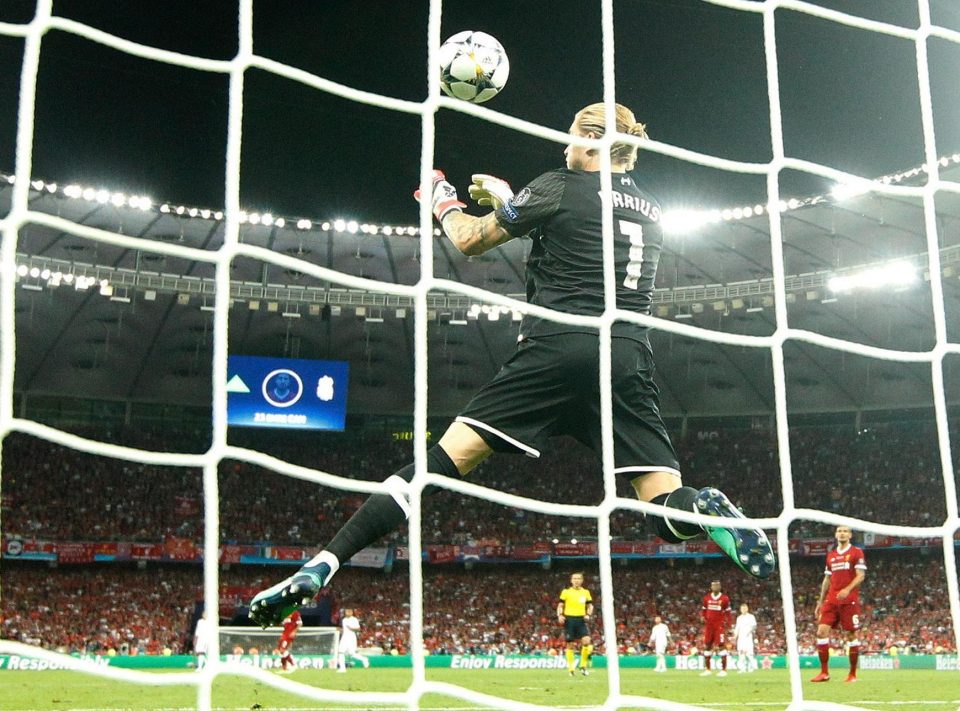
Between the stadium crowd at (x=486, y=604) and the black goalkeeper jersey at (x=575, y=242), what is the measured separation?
58.5ft

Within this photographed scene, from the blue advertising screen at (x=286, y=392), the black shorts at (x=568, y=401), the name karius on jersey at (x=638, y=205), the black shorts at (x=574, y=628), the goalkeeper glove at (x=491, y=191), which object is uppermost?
the blue advertising screen at (x=286, y=392)

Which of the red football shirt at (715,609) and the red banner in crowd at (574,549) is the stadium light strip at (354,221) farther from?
the red banner in crowd at (574,549)

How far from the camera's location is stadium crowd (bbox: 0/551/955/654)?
20422 mm

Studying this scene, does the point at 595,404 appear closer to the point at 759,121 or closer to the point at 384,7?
the point at 384,7

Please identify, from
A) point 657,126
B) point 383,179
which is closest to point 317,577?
point 657,126

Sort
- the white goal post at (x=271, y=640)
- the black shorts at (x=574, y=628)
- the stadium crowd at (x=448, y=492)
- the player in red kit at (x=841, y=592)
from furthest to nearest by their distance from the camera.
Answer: the stadium crowd at (x=448, y=492), the white goal post at (x=271, y=640), the black shorts at (x=574, y=628), the player in red kit at (x=841, y=592)

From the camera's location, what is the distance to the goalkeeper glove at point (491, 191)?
3443 millimetres

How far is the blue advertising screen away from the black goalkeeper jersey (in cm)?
1834

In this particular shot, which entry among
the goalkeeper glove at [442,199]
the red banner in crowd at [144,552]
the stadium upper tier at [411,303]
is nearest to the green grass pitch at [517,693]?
the goalkeeper glove at [442,199]

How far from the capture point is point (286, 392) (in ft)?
71.4

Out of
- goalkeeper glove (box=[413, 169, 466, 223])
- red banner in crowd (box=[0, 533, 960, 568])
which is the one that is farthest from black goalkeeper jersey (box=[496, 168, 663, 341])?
red banner in crowd (box=[0, 533, 960, 568])

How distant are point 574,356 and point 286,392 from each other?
62.6 ft

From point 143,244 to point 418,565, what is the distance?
1.07m

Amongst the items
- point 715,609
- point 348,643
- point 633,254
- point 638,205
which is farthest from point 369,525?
point 348,643
